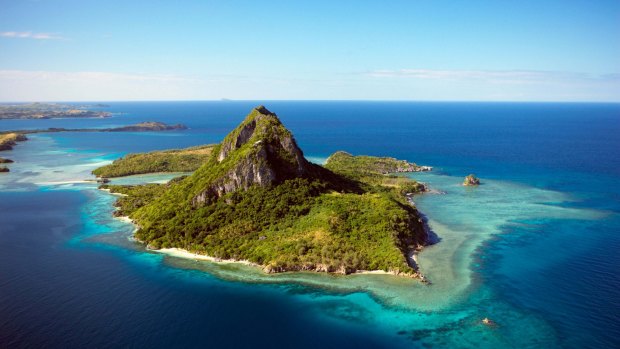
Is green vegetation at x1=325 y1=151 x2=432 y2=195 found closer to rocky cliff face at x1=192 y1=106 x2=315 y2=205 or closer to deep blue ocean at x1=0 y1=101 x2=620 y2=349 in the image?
deep blue ocean at x1=0 y1=101 x2=620 y2=349

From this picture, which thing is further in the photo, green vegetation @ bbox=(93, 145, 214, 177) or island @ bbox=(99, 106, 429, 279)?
green vegetation @ bbox=(93, 145, 214, 177)

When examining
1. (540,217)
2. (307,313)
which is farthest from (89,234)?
(540,217)

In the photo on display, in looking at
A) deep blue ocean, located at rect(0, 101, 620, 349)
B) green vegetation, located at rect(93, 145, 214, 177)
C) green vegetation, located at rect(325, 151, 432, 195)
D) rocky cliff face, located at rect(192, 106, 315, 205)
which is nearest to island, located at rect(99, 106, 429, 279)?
rocky cliff face, located at rect(192, 106, 315, 205)

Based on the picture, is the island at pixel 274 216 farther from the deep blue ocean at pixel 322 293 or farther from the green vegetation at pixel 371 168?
the green vegetation at pixel 371 168

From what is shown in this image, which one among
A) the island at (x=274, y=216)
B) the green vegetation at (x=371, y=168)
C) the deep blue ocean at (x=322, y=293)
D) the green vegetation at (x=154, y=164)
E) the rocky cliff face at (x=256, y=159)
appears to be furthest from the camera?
the green vegetation at (x=154, y=164)

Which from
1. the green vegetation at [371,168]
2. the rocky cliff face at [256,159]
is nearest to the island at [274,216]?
the rocky cliff face at [256,159]

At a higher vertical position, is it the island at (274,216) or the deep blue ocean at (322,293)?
the island at (274,216)
